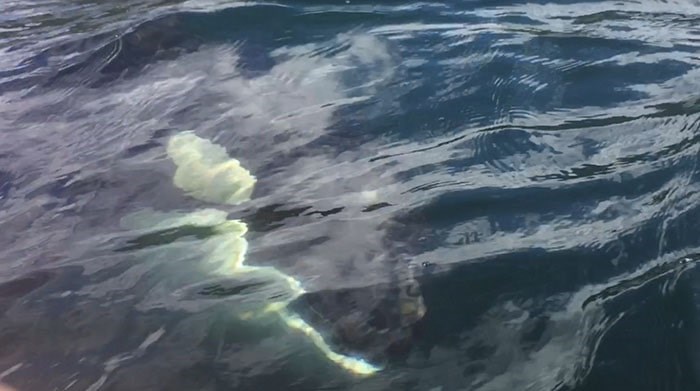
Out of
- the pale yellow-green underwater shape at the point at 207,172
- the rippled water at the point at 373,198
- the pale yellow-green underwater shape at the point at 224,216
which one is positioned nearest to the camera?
the rippled water at the point at 373,198

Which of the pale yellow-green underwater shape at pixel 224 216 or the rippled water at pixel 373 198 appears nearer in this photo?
the rippled water at pixel 373 198

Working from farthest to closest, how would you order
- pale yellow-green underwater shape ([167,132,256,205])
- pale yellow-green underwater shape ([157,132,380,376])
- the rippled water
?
pale yellow-green underwater shape ([167,132,256,205]), pale yellow-green underwater shape ([157,132,380,376]), the rippled water

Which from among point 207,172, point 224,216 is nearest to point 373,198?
point 224,216

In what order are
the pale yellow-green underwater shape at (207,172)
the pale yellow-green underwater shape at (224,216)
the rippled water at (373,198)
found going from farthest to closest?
1. the pale yellow-green underwater shape at (207,172)
2. the pale yellow-green underwater shape at (224,216)
3. the rippled water at (373,198)

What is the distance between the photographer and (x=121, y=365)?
114 inches

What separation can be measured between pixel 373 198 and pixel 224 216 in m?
0.69

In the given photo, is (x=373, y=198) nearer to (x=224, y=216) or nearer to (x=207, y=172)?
(x=224, y=216)

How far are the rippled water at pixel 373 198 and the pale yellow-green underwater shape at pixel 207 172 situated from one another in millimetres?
62

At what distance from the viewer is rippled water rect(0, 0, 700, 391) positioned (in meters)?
2.89

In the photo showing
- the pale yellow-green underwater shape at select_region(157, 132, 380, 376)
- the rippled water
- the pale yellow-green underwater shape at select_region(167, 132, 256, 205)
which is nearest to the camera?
the rippled water

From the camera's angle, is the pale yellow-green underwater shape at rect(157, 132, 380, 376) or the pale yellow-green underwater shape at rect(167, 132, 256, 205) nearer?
the pale yellow-green underwater shape at rect(157, 132, 380, 376)

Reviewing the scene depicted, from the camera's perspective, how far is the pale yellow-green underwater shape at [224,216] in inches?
119

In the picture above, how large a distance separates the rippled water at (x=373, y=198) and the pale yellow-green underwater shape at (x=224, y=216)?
1.6 inches

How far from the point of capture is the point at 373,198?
12.1 feet
